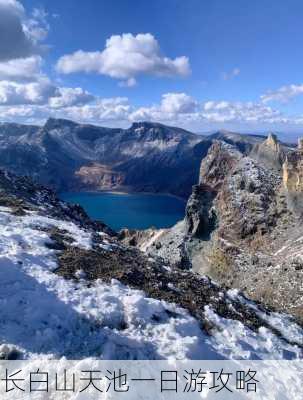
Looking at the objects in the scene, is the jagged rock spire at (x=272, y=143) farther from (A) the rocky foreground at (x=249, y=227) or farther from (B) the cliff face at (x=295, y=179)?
(B) the cliff face at (x=295, y=179)

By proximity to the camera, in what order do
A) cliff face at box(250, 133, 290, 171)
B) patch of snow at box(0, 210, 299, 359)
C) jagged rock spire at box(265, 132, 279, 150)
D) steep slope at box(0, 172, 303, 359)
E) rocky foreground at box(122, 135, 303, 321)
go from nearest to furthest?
patch of snow at box(0, 210, 299, 359) < steep slope at box(0, 172, 303, 359) < rocky foreground at box(122, 135, 303, 321) < cliff face at box(250, 133, 290, 171) < jagged rock spire at box(265, 132, 279, 150)

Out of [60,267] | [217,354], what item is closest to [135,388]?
[217,354]

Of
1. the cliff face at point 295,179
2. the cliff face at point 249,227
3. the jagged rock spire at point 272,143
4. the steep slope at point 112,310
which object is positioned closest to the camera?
the steep slope at point 112,310

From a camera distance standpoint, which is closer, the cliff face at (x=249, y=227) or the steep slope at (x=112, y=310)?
the steep slope at (x=112, y=310)

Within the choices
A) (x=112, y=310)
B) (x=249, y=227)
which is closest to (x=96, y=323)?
(x=112, y=310)

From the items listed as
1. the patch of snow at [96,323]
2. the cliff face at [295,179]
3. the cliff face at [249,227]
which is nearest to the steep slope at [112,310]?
the patch of snow at [96,323]

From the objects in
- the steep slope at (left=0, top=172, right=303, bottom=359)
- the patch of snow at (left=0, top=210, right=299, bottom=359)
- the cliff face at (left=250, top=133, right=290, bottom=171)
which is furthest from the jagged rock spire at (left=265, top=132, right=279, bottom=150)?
the patch of snow at (left=0, top=210, right=299, bottom=359)

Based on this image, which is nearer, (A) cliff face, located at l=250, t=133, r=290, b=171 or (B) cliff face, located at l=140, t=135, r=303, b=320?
(B) cliff face, located at l=140, t=135, r=303, b=320

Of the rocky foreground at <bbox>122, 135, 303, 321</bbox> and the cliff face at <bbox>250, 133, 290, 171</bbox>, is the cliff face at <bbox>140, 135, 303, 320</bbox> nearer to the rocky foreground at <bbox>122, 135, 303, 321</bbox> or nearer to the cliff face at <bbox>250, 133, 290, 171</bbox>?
the rocky foreground at <bbox>122, 135, 303, 321</bbox>
